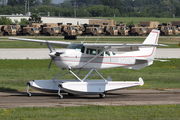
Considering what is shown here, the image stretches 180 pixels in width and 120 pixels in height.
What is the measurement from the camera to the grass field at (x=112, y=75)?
18266 mm

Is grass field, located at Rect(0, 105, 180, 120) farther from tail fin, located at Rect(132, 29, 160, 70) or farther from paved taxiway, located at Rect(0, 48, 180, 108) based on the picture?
tail fin, located at Rect(132, 29, 160, 70)

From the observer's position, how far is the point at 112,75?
20984 mm

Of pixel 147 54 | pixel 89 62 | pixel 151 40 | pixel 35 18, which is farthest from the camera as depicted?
pixel 35 18

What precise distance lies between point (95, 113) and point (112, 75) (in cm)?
1016

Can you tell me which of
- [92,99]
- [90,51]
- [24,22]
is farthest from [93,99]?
[24,22]

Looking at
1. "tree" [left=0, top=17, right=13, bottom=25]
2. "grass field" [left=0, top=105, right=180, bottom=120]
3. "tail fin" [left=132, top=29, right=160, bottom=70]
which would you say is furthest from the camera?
"tree" [left=0, top=17, right=13, bottom=25]

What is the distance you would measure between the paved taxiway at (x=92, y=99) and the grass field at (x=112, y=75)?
1.65 m

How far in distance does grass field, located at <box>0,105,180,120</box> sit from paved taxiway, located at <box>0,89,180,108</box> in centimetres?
118

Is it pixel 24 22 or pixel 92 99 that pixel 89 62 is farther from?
pixel 24 22

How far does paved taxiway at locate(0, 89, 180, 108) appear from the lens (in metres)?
13.0

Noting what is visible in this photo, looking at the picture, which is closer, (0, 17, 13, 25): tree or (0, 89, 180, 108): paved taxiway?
(0, 89, 180, 108): paved taxiway

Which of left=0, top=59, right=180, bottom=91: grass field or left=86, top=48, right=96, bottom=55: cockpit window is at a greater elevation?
left=86, top=48, right=96, bottom=55: cockpit window

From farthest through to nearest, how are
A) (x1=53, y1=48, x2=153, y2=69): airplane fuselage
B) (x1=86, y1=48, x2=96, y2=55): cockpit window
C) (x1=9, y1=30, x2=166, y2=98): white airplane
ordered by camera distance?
(x1=86, y1=48, x2=96, y2=55): cockpit window, (x1=53, y1=48, x2=153, y2=69): airplane fuselage, (x1=9, y1=30, x2=166, y2=98): white airplane

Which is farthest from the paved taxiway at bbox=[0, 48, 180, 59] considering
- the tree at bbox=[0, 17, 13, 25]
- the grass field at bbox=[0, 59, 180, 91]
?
the tree at bbox=[0, 17, 13, 25]
